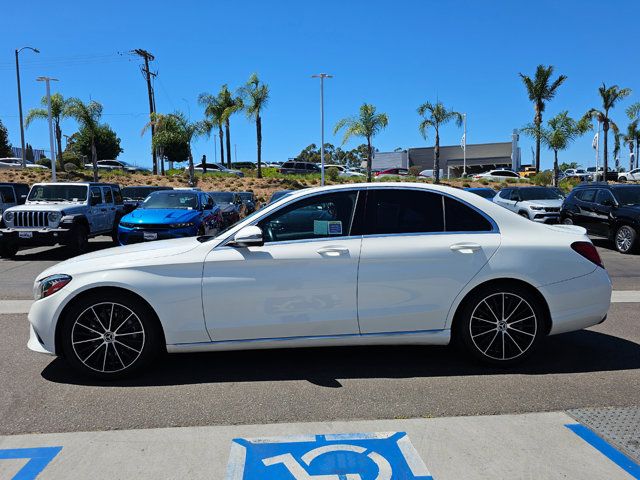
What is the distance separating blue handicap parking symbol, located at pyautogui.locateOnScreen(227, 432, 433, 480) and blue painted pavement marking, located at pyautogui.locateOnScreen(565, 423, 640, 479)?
1.12 metres

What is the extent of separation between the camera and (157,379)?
4.59 metres

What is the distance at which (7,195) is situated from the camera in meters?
15.0

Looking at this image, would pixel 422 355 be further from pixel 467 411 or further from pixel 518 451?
pixel 518 451

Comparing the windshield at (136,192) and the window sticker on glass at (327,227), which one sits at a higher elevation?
the windshield at (136,192)

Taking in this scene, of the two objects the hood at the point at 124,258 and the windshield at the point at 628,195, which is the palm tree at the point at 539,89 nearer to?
the windshield at the point at 628,195

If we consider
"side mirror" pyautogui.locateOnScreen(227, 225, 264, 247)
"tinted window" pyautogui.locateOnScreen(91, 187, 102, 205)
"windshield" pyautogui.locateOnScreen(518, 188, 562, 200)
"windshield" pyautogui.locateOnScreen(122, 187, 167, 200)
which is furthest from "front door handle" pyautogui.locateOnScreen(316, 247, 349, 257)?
"windshield" pyautogui.locateOnScreen(122, 187, 167, 200)

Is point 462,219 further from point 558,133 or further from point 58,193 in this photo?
point 558,133

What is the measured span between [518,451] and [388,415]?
0.90 meters

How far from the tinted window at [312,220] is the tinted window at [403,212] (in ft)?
0.64

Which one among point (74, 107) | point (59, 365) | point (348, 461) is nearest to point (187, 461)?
point (348, 461)

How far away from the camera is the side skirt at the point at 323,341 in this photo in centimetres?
450

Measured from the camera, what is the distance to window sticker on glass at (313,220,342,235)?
4657 millimetres

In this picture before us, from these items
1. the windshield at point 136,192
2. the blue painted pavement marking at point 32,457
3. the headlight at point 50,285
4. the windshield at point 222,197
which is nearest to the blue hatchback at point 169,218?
the windshield at point 222,197

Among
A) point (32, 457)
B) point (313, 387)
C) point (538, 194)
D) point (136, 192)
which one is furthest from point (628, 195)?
point (136, 192)
